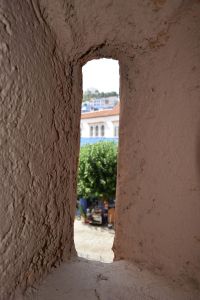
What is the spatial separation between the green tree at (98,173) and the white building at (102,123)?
169 inches

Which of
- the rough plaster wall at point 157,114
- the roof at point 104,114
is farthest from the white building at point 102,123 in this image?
the rough plaster wall at point 157,114

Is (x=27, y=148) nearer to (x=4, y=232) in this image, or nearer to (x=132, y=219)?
(x=4, y=232)

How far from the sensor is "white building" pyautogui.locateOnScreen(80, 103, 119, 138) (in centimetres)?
1194

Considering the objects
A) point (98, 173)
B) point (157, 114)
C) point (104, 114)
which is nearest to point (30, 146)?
point (157, 114)

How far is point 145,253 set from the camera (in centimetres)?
82

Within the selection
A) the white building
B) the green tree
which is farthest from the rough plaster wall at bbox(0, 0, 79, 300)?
the white building

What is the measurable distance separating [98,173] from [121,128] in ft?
21.1

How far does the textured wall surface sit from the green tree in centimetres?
634

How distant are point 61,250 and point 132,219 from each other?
0.76 feet

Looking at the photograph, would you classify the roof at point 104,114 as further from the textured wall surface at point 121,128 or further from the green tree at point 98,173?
the textured wall surface at point 121,128

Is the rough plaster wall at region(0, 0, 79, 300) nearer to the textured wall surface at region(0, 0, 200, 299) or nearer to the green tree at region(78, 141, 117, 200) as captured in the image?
the textured wall surface at region(0, 0, 200, 299)

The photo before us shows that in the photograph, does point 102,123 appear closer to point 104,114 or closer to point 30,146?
point 104,114

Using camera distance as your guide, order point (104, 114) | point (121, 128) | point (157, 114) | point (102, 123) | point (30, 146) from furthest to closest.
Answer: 1. point (102, 123)
2. point (104, 114)
3. point (121, 128)
4. point (157, 114)
5. point (30, 146)

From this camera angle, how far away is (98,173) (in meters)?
7.32
